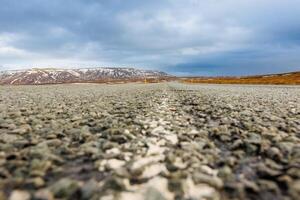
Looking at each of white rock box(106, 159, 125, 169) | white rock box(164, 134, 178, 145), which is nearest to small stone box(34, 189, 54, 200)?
white rock box(106, 159, 125, 169)

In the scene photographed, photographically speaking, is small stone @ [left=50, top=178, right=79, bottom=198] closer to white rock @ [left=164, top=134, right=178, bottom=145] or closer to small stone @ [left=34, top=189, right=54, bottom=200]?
small stone @ [left=34, top=189, right=54, bottom=200]

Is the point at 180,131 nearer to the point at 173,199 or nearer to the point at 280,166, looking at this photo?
the point at 280,166

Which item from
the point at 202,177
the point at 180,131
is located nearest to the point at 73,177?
the point at 202,177

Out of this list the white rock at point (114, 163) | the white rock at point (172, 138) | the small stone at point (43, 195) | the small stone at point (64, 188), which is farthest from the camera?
the white rock at point (172, 138)

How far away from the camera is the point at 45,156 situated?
5535mm

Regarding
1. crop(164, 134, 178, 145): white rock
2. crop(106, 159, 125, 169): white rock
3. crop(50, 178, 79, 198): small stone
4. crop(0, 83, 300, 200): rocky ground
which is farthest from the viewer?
crop(164, 134, 178, 145): white rock

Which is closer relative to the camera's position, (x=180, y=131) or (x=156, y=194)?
(x=156, y=194)

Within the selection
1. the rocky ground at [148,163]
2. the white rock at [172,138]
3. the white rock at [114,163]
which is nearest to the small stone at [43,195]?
the rocky ground at [148,163]

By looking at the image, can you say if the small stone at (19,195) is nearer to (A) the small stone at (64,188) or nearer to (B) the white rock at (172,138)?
(A) the small stone at (64,188)

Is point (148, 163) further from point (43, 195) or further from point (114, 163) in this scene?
point (43, 195)

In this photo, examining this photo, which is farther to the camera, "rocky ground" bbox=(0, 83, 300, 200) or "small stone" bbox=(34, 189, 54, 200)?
"rocky ground" bbox=(0, 83, 300, 200)

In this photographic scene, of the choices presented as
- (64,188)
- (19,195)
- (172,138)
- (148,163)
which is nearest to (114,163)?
(148,163)

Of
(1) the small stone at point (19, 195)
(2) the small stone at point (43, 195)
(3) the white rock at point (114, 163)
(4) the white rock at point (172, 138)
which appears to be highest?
(2) the small stone at point (43, 195)

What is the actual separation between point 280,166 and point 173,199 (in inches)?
91.8
